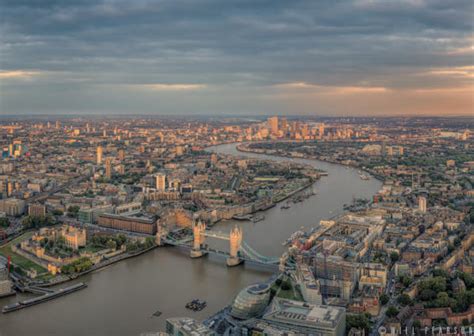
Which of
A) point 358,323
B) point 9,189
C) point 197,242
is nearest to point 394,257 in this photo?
point 358,323

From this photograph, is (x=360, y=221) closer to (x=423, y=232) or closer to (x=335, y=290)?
(x=423, y=232)

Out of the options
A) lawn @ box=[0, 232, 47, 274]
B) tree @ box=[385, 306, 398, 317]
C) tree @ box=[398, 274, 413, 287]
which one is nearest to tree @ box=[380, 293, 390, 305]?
tree @ box=[385, 306, 398, 317]

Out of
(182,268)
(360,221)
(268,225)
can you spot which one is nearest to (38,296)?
(182,268)

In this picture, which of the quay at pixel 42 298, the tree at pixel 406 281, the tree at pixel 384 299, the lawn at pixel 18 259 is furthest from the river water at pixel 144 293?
the tree at pixel 406 281

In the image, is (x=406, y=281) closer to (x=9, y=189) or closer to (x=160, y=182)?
(x=160, y=182)

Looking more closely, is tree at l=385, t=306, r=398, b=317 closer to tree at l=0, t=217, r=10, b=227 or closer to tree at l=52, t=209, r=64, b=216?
tree at l=0, t=217, r=10, b=227

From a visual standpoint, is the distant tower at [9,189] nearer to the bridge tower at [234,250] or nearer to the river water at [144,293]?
the river water at [144,293]
